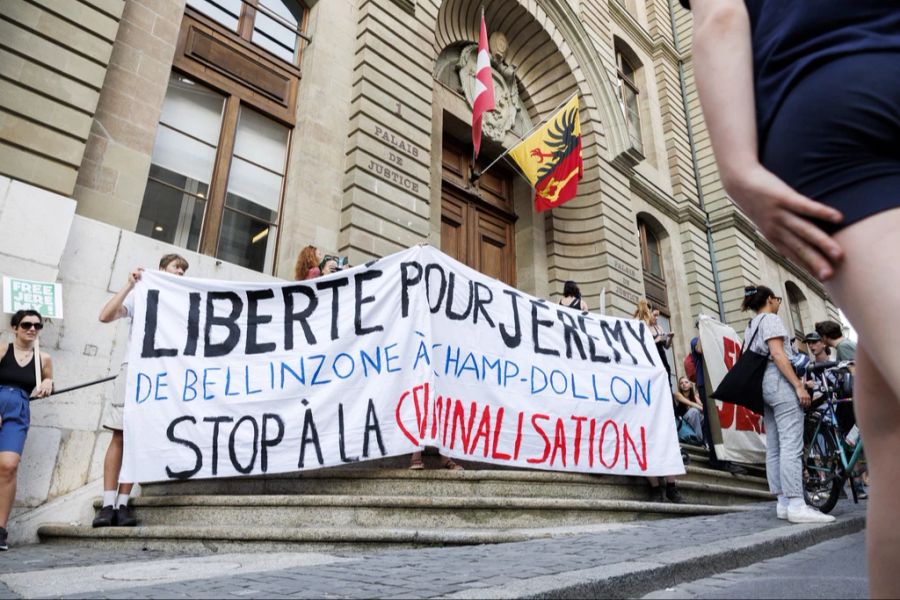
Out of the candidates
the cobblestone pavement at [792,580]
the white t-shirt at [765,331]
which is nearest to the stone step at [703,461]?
the white t-shirt at [765,331]

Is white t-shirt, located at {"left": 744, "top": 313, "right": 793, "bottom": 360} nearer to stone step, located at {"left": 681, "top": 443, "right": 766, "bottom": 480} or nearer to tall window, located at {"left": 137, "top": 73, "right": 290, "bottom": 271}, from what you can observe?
stone step, located at {"left": 681, "top": 443, "right": 766, "bottom": 480}

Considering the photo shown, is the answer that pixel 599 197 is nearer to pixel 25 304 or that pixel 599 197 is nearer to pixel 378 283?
pixel 378 283

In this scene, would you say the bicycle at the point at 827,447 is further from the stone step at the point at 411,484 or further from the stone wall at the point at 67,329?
the stone wall at the point at 67,329

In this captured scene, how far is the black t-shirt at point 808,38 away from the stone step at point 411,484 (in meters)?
3.76

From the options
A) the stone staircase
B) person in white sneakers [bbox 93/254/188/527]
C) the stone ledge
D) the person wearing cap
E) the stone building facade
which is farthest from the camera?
the person wearing cap

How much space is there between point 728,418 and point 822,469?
9.18 feet

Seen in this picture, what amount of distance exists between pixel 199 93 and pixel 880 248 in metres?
9.12

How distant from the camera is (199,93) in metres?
8.36

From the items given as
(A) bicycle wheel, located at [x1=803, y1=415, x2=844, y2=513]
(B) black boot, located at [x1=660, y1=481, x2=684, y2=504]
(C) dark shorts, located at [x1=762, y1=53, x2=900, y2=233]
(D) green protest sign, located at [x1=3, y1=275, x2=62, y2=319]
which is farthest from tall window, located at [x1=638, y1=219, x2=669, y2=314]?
(C) dark shorts, located at [x1=762, y1=53, x2=900, y2=233]

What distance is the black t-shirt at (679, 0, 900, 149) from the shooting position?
0.97m

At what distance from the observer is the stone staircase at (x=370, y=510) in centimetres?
349

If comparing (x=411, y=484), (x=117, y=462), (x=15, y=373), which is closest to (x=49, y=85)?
(x=15, y=373)

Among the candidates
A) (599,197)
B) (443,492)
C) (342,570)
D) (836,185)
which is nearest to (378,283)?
(443,492)

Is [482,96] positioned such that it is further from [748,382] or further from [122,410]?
[122,410]
